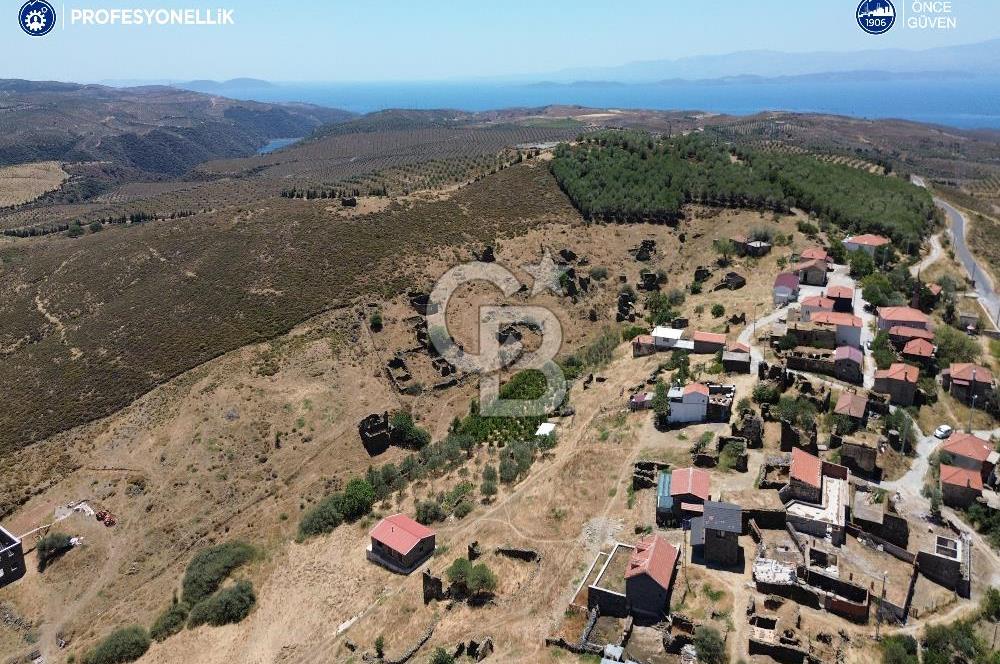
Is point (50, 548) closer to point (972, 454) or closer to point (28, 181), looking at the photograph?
point (972, 454)

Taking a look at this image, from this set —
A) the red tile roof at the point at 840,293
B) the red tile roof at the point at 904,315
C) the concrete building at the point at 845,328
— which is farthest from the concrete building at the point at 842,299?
the concrete building at the point at 845,328

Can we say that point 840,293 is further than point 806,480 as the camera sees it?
Yes

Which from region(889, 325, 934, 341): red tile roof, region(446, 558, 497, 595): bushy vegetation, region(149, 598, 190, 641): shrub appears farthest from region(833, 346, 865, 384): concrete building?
region(149, 598, 190, 641): shrub

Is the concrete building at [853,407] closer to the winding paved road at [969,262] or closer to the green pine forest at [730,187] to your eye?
the winding paved road at [969,262]

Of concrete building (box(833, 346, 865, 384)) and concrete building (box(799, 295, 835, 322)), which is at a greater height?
concrete building (box(799, 295, 835, 322))

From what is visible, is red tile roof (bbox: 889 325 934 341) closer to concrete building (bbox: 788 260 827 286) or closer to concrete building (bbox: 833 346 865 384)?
concrete building (bbox: 833 346 865 384)

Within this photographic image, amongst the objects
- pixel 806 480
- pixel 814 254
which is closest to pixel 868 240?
pixel 814 254

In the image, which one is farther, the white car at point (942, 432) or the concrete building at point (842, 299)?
the concrete building at point (842, 299)
